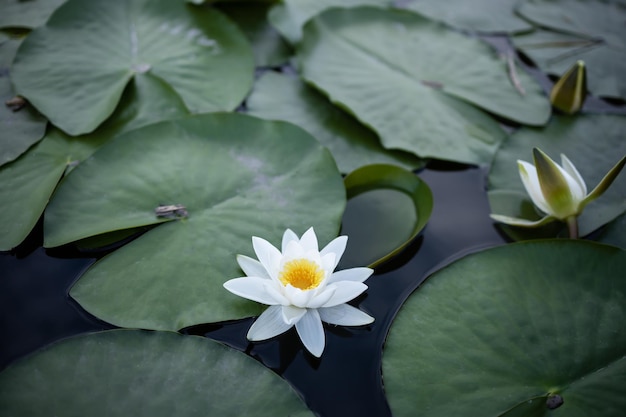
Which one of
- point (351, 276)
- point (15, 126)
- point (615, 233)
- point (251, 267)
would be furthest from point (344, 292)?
point (15, 126)

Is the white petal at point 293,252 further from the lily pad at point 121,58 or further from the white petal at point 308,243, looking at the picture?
the lily pad at point 121,58

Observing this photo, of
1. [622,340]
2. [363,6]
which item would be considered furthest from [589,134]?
[363,6]

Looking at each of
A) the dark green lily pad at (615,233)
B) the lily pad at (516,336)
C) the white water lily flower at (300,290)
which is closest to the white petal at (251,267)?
the white water lily flower at (300,290)

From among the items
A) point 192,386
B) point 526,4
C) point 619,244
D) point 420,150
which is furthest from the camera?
point 526,4

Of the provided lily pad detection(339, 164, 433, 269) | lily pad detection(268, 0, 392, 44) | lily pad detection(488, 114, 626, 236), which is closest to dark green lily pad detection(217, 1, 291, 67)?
lily pad detection(268, 0, 392, 44)

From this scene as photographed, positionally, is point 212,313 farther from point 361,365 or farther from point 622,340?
point 622,340

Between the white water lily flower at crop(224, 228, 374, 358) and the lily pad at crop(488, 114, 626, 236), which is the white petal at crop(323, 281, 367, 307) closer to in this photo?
the white water lily flower at crop(224, 228, 374, 358)
